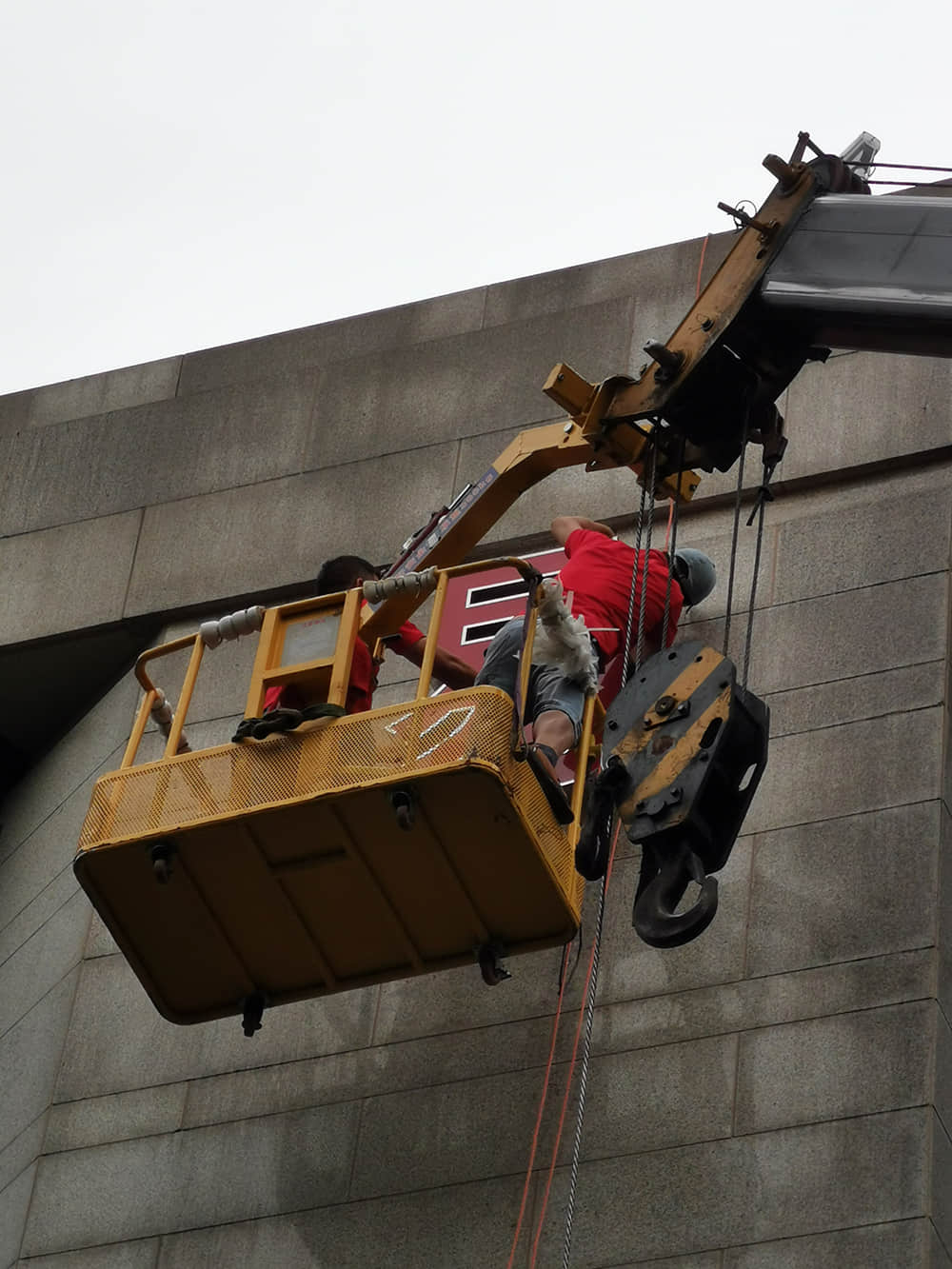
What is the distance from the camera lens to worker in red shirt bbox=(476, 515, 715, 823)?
48.1 feet

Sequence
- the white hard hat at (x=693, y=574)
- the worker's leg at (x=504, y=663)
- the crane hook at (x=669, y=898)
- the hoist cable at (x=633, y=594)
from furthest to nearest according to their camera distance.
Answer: the white hard hat at (x=693, y=574)
the worker's leg at (x=504, y=663)
the hoist cable at (x=633, y=594)
the crane hook at (x=669, y=898)

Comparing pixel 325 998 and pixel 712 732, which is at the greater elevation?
pixel 712 732

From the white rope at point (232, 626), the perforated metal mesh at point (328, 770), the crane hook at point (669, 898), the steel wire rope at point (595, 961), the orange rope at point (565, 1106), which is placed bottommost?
the orange rope at point (565, 1106)

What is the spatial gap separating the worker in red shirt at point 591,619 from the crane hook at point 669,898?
132cm

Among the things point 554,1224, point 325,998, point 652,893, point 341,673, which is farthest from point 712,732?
point 325,998

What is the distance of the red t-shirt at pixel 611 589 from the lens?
1588 centimetres

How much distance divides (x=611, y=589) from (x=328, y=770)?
112 inches

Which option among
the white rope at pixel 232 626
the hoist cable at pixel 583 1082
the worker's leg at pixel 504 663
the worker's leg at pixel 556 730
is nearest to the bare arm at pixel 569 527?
the worker's leg at pixel 504 663

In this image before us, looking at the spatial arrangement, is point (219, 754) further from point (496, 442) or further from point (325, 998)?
point (496, 442)

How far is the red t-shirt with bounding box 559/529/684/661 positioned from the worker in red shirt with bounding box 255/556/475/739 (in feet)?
2.52

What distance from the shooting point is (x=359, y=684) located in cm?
1539

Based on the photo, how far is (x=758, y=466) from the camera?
18531mm

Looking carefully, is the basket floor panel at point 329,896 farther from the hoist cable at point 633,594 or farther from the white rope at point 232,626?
the white rope at point 232,626

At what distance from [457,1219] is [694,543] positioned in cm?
489
